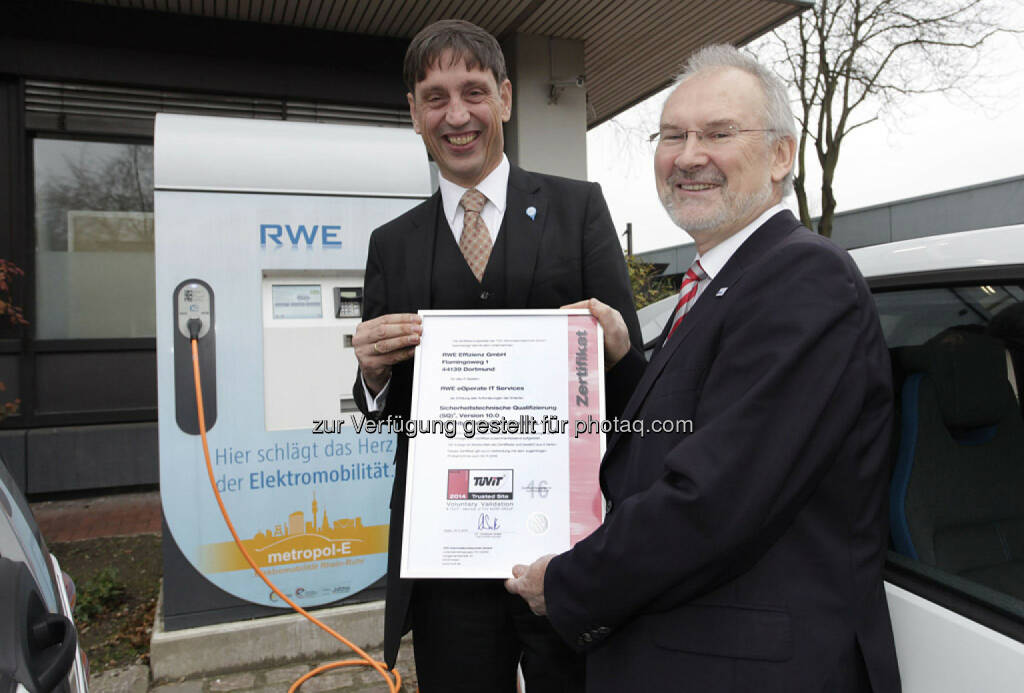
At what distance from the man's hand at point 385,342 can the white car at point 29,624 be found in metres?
0.78

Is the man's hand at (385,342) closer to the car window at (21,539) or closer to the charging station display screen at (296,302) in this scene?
the car window at (21,539)

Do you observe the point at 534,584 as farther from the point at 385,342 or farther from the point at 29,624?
the point at 29,624

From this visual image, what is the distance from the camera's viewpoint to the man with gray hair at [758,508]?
1.06m

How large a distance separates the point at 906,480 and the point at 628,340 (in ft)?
2.18

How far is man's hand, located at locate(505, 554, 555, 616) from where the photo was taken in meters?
1.36

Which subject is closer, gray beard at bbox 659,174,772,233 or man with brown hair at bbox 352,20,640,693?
gray beard at bbox 659,174,772,233

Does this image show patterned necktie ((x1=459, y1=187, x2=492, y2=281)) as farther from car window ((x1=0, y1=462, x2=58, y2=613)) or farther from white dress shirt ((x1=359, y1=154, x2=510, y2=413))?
car window ((x1=0, y1=462, x2=58, y2=613))

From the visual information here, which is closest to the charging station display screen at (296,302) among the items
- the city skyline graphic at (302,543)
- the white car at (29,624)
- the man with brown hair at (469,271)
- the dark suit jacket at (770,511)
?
the city skyline graphic at (302,543)

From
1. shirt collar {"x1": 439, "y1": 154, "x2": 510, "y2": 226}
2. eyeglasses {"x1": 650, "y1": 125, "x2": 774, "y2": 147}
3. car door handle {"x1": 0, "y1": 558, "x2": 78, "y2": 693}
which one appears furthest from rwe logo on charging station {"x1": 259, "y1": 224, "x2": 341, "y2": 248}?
eyeglasses {"x1": 650, "y1": 125, "x2": 774, "y2": 147}

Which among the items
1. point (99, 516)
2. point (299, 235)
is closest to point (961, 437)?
point (299, 235)

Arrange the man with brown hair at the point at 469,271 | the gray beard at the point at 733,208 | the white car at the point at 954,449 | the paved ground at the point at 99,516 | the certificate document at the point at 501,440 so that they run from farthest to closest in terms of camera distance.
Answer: the paved ground at the point at 99,516 < the man with brown hair at the point at 469,271 < the certificate document at the point at 501,440 < the gray beard at the point at 733,208 < the white car at the point at 954,449

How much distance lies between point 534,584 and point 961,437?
95cm

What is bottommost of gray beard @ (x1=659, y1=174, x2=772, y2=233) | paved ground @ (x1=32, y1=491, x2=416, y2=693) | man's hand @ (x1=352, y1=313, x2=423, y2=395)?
paved ground @ (x1=32, y1=491, x2=416, y2=693)

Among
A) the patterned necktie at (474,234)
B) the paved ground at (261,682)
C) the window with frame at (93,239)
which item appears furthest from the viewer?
the window with frame at (93,239)
